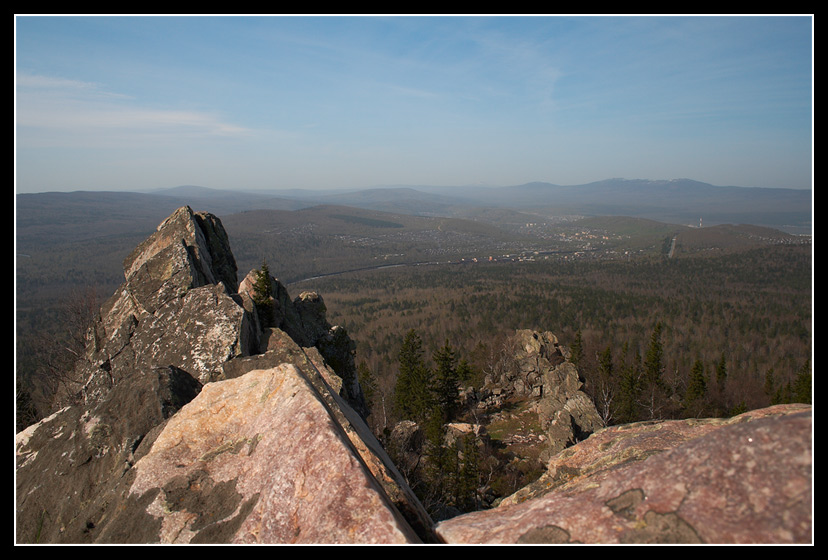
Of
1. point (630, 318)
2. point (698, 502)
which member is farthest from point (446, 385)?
point (630, 318)

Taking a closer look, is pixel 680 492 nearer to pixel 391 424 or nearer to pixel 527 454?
pixel 527 454

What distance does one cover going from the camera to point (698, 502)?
381 cm

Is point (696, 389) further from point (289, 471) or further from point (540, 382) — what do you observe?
point (289, 471)

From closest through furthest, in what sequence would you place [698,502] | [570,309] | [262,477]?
[698,502], [262,477], [570,309]

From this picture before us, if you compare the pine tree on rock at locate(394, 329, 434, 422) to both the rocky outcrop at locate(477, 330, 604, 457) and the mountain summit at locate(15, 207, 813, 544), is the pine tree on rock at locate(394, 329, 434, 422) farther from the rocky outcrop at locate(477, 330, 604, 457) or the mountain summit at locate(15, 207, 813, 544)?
the mountain summit at locate(15, 207, 813, 544)

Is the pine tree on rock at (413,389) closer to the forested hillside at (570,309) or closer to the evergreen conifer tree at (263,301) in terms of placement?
the forested hillside at (570,309)

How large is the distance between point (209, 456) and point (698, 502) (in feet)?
19.3

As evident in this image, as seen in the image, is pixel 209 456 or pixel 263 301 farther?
pixel 263 301

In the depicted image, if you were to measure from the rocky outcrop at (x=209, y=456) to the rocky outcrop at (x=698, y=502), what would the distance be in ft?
4.21

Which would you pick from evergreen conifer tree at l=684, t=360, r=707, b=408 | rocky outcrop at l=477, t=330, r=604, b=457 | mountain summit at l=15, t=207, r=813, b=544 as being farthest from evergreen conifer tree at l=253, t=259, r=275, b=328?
evergreen conifer tree at l=684, t=360, r=707, b=408

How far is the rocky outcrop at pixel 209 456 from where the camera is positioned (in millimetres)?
4605

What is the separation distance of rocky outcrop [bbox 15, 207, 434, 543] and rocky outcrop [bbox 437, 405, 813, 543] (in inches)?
50.5

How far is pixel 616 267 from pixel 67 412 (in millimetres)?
160325

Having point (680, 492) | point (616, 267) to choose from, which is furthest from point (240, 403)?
point (616, 267)
